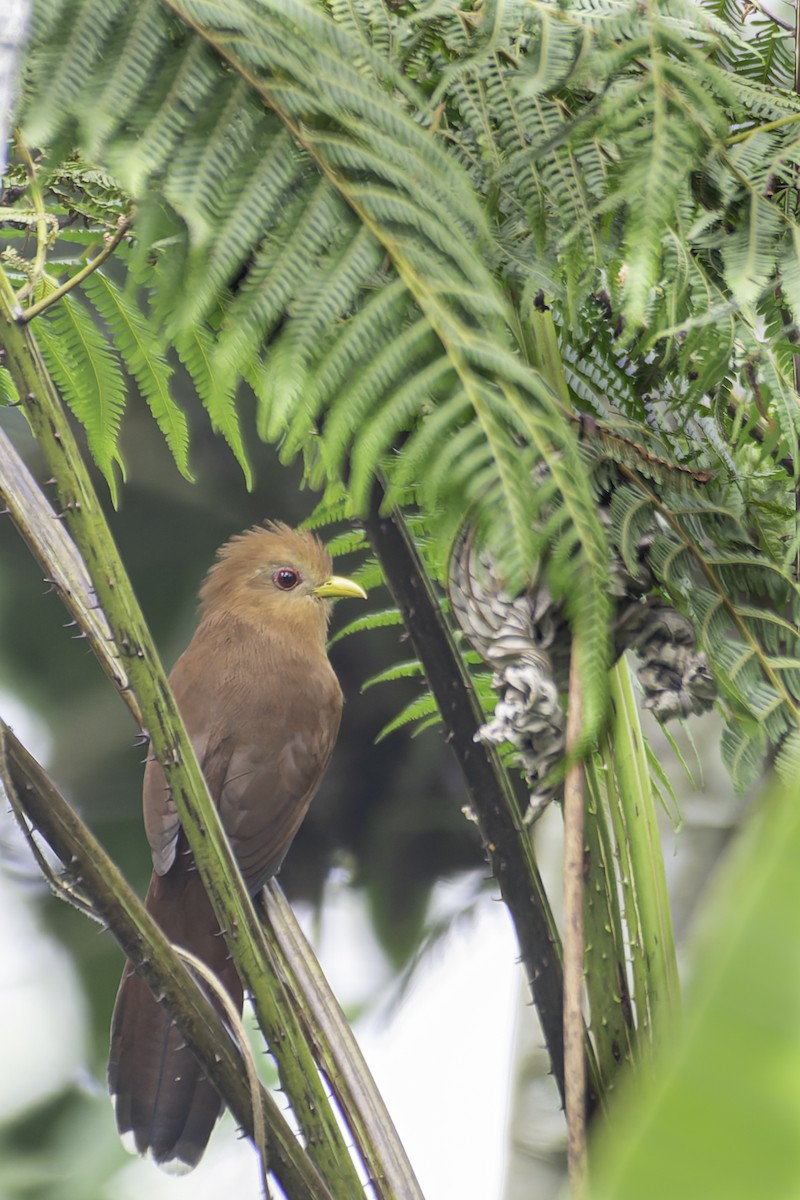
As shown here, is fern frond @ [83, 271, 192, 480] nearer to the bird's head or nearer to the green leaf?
the bird's head

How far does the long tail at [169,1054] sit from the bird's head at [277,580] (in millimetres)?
201

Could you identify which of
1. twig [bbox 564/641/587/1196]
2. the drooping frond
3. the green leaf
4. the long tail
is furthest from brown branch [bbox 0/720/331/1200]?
the green leaf

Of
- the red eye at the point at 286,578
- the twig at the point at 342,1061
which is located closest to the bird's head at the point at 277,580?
the red eye at the point at 286,578

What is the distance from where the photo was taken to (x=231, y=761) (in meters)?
0.75

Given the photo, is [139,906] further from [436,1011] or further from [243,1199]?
[436,1011]

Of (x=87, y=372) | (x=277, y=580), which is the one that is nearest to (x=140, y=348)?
(x=87, y=372)

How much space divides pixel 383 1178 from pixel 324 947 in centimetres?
18

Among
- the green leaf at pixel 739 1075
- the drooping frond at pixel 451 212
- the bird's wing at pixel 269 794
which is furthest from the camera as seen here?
the bird's wing at pixel 269 794

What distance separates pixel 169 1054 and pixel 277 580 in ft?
1.14

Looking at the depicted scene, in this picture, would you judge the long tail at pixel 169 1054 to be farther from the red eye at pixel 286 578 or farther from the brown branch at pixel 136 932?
the red eye at pixel 286 578

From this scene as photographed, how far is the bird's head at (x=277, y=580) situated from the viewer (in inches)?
32.5

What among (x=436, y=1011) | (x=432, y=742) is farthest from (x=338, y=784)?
(x=436, y=1011)

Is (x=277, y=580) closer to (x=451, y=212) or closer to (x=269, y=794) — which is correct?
(x=269, y=794)

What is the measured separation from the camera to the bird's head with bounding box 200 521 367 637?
32.5 inches
